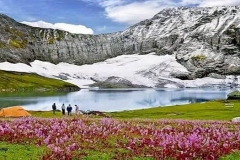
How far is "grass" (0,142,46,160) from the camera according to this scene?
59.8 ft

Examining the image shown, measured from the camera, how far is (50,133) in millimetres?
23141

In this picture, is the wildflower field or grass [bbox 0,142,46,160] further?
the wildflower field

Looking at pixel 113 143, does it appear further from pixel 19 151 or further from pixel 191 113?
pixel 191 113

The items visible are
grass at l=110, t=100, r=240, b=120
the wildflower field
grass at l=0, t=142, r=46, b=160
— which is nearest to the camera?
grass at l=0, t=142, r=46, b=160

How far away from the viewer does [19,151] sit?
63.8 feet

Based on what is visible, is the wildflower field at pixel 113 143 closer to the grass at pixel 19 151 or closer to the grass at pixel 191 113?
the grass at pixel 19 151

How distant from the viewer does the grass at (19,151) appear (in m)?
18.2

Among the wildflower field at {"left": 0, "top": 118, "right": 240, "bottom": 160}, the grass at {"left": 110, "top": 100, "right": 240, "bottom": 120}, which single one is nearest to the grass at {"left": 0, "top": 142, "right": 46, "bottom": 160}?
the wildflower field at {"left": 0, "top": 118, "right": 240, "bottom": 160}

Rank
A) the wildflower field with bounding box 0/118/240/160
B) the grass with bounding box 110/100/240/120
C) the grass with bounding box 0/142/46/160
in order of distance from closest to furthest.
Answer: the grass with bounding box 0/142/46/160 < the wildflower field with bounding box 0/118/240/160 < the grass with bounding box 110/100/240/120

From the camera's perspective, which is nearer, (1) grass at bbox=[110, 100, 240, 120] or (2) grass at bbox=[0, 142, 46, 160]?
(2) grass at bbox=[0, 142, 46, 160]

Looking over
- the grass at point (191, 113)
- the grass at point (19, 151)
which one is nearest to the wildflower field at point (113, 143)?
the grass at point (19, 151)

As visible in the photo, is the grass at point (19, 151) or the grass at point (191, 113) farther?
the grass at point (191, 113)

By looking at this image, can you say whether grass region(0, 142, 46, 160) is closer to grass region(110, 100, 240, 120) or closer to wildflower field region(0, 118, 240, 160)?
wildflower field region(0, 118, 240, 160)

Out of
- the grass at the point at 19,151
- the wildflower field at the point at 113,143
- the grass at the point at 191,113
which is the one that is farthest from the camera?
the grass at the point at 191,113
